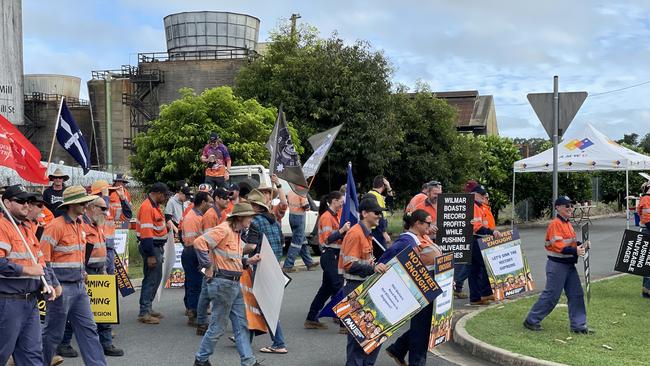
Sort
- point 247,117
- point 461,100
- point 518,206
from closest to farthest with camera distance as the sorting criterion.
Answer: point 247,117, point 518,206, point 461,100

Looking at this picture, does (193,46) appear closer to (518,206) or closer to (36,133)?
(36,133)

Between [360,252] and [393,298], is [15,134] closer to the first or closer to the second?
[360,252]

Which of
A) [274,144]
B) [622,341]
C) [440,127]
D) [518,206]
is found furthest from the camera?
[518,206]

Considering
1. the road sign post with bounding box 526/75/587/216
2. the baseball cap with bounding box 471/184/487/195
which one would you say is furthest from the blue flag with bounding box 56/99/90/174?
the road sign post with bounding box 526/75/587/216

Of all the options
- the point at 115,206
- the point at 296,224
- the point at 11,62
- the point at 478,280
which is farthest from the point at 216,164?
the point at 478,280

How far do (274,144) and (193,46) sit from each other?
35597mm

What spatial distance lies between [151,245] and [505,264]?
18.1ft

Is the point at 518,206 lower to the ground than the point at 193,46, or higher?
lower

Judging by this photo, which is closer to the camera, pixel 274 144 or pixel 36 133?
pixel 274 144

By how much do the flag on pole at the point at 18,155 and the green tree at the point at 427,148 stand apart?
1884 cm

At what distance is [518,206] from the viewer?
108 feet

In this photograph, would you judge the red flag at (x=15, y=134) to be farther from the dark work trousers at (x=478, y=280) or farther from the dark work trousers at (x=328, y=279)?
the dark work trousers at (x=478, y=280)

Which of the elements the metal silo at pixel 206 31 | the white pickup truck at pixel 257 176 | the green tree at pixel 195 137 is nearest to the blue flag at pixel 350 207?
the white pickup truck at pixel 257 176

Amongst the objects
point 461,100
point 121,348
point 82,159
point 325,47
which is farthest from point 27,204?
point 461,100
